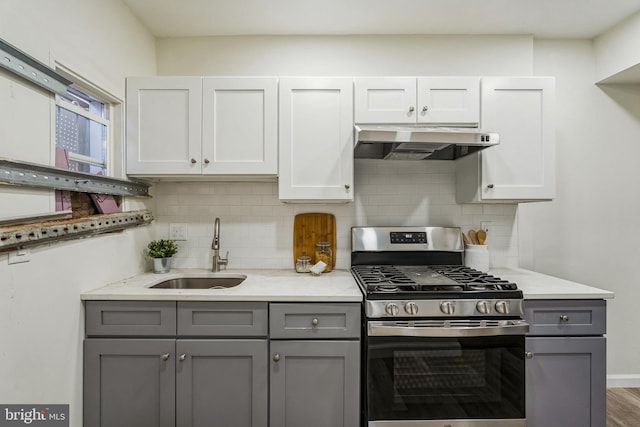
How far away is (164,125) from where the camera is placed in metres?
2.10

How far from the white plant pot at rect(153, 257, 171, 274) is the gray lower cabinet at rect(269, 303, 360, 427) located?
984 millimetres

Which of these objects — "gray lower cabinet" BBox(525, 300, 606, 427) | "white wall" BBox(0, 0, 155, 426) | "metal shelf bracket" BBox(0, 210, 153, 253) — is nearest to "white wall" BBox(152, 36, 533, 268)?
"metal shelf bracket" BBox(0, 210, 153, 253)

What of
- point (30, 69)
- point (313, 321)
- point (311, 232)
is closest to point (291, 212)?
point (311, 232)

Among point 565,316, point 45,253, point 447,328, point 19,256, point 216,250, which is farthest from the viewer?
point 216,250

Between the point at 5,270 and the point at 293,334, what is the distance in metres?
1.21

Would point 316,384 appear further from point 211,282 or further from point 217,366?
point 211,282

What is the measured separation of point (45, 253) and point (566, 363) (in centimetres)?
259

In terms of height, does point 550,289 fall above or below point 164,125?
below

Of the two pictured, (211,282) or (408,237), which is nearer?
(211,282)

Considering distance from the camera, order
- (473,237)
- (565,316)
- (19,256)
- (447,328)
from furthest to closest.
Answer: (473,237) → (565,316) → (447,328) → (19,256)

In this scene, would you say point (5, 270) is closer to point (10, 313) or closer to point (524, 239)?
point (10, 313)

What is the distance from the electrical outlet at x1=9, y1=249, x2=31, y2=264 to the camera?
4.14 ft

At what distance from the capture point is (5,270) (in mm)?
1237

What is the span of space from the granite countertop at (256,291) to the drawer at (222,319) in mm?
41
